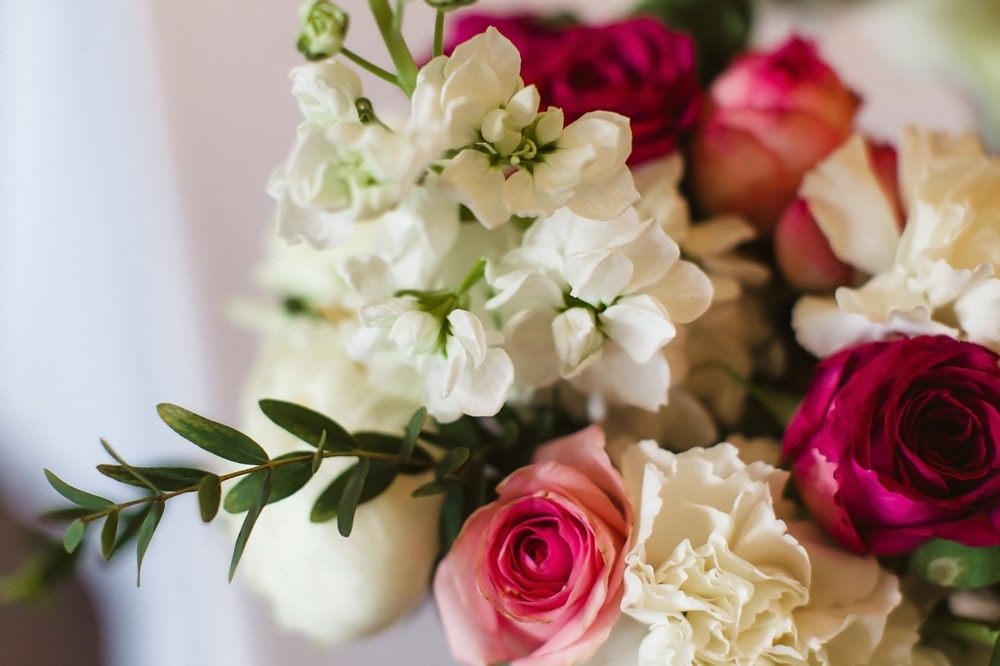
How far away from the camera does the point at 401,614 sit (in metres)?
0.38

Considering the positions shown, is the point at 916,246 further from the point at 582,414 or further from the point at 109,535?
the point at 109,535

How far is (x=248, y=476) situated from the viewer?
30cm

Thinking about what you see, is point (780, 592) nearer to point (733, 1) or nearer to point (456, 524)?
point (456, 524)

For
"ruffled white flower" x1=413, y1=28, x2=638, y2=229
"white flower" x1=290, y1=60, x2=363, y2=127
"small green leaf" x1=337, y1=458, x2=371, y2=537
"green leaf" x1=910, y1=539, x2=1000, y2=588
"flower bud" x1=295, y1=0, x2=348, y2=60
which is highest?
"flower bud" x1=295, y1=0, x2=348, y2=60

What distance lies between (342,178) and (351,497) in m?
0.11

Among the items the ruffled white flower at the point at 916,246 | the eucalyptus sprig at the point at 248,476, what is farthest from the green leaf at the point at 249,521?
the ruffled white flower at the point at 916,246

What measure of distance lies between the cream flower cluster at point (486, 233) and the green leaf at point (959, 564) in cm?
11

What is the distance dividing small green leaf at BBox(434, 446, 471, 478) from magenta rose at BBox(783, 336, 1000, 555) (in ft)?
0.41

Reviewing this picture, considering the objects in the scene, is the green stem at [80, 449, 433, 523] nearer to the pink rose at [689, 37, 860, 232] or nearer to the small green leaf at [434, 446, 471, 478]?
the small green leaf at [434, 446, 471, 478]

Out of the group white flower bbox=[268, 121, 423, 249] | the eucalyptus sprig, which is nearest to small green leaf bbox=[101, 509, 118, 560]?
the eucalyptus sprig

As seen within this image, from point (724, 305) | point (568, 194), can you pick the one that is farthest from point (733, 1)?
point (568, 194)

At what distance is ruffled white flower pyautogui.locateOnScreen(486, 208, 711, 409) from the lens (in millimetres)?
287

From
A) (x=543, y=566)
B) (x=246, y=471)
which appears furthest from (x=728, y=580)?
(x=246, y=471)

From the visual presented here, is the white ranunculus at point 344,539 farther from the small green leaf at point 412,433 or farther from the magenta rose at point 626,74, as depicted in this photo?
the magenta rose at point 626,74
